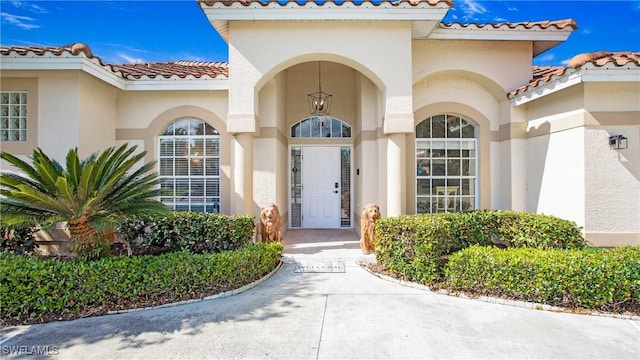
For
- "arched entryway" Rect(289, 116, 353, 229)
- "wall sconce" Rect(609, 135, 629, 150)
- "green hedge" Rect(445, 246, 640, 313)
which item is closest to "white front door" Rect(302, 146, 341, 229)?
"arched entryway" Rect(289, 116, 353, 229)

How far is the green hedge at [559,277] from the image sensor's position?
175 inches

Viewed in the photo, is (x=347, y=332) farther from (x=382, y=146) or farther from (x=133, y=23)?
(x=133, y=23)

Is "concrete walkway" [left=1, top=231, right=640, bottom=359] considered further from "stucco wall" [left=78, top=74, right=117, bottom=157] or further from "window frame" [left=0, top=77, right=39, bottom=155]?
"window frame" [left=0, top=77, right=39, bottom=155]

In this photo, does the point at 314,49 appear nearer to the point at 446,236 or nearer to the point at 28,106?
the point at 446,236

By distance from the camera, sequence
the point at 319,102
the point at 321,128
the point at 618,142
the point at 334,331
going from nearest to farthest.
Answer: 1. the point at 334,331
2. the point at 618,142
3. the point at 319,102
4. the point at 321,128

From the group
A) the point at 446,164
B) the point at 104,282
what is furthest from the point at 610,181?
the point at 104,282

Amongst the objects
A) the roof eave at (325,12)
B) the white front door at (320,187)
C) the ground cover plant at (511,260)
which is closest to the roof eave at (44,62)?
the roof eave at (325,12)

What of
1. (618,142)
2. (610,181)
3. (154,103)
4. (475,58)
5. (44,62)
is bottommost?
(610,181)

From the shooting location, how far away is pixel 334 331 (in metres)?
3.94

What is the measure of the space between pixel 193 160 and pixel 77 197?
4.17 metres

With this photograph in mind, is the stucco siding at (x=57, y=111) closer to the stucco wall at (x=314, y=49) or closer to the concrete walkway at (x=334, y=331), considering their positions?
the stucco wall at (x=314, y=49)

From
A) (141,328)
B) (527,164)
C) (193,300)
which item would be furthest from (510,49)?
(141,328)

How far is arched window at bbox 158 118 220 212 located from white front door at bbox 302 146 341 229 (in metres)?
2.85

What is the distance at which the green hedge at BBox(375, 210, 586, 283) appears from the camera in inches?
215
